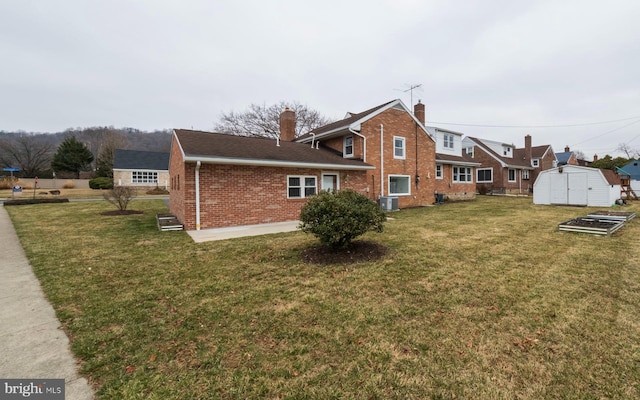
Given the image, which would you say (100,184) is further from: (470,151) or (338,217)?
(470,151)

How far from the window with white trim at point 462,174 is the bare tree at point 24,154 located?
2430 inches

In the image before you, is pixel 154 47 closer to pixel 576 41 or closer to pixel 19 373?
pixel 19 373

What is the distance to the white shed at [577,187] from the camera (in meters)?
17.1

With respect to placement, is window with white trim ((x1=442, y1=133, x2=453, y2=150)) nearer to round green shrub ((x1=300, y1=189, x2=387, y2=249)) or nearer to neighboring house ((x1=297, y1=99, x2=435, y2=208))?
neighboring house ((x1=297, y1=99, x2=435, y2=208))

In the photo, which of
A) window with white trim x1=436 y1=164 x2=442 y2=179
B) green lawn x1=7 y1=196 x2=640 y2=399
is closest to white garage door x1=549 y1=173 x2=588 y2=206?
window with white trim x1=436 y1=164 x2=442 y2=179

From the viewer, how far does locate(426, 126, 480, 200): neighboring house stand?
22.0 meters

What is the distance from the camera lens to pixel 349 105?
108 ft

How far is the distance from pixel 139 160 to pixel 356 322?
43387 mm

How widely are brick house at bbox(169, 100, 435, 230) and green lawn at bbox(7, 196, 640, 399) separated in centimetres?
399

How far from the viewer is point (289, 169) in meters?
12.3

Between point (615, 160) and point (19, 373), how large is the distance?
200ft

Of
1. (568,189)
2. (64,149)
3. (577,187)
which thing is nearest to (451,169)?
(568,189)

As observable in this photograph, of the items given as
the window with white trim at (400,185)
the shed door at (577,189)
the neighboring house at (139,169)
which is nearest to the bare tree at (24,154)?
the neighboring house at (139,169)

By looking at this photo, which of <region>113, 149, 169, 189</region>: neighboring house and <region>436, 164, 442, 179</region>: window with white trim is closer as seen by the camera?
<region>436, 164, 442, 179</region>: window with white trim
